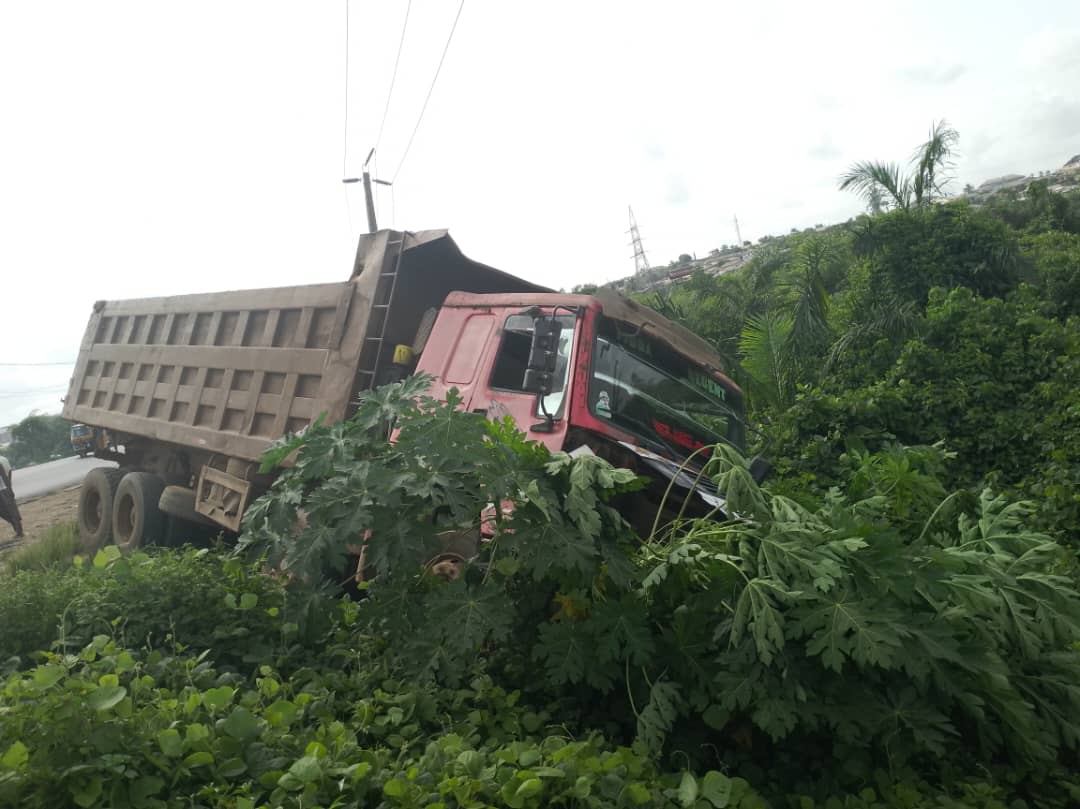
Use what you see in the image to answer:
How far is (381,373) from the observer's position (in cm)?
566

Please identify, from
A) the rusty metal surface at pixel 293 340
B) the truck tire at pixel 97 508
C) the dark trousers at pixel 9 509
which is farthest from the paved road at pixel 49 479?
the rusty metal surface at pixel 293 340

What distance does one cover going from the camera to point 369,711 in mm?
2812

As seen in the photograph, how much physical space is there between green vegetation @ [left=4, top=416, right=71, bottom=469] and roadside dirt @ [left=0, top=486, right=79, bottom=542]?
24517mm

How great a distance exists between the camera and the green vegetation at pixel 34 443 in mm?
38781

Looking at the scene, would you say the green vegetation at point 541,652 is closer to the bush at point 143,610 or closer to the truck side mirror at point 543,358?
the bush at point 143,610

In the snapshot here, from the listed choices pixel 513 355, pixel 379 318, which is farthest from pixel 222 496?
pixel 513 355

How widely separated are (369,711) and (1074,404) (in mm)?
6974

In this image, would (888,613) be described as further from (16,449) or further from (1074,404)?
(16,449)

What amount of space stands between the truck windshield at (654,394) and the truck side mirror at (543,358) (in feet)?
0.80

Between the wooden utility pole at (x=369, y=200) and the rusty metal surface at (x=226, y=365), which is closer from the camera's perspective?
the rusty metal surface at (x=226, y=365)

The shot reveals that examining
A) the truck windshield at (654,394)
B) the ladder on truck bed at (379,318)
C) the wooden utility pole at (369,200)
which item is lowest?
the truck windshield at (654,394)

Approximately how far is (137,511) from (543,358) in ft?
14.8

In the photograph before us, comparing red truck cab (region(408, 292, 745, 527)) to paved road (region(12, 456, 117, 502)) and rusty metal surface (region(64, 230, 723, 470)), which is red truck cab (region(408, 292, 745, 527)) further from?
paved road (region(12, 456, 117, 502))

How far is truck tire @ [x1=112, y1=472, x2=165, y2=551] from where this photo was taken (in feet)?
23.3
